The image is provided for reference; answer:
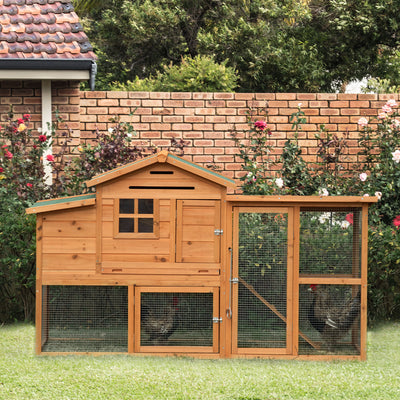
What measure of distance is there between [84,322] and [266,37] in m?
10.4

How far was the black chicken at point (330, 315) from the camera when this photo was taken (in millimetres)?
5949

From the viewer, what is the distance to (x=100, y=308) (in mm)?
5898

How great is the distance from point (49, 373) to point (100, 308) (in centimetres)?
77

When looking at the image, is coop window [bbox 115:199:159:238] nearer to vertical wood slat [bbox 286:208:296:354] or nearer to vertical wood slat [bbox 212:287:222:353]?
vertical wood slat [bbox 212:287:222:353]

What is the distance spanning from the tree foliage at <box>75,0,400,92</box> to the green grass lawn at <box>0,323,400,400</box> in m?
9.44

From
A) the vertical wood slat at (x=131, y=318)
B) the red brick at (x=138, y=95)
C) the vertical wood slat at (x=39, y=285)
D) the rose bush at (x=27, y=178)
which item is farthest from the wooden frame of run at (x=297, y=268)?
the red brick at (x=138, y=95)

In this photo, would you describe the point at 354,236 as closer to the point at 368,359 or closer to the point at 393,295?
the point at 368,359

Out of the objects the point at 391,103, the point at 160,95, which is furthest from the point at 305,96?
the point at 160,95

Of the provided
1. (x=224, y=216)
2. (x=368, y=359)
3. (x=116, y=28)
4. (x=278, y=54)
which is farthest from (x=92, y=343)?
(x=116, y=28)

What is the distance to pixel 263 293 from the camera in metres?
5.94

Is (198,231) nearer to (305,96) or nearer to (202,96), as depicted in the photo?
(202,96)

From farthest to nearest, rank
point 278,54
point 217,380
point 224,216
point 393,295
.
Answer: point 278,54, point 393,295, point 224,216, point 217,380

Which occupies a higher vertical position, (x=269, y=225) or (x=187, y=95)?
(x=187, y=95)

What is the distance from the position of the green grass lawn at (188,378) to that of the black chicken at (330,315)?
24cm
